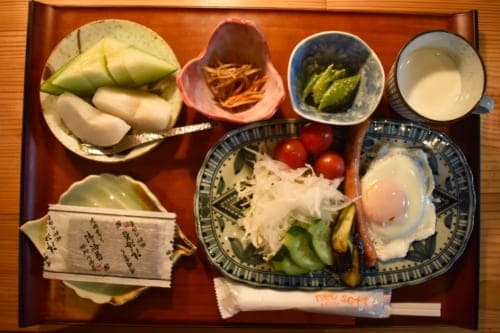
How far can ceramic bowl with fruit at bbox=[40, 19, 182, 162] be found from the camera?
108cm

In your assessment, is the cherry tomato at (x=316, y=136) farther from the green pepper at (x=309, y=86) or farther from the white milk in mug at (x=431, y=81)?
the white milk in mug at (x=431, y=81)

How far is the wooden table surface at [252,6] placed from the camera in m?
1.18

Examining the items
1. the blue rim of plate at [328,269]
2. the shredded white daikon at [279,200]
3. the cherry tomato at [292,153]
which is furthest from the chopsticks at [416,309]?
the cherry tomato at [292,153]

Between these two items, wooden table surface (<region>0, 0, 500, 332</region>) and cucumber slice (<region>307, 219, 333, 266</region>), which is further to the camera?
wooden table surface (<region>0, 0, 500, 332</region>)

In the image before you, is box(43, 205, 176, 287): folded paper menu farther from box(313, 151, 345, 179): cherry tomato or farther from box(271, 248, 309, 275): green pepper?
box(313, 151, 345, 179): cherry tomato

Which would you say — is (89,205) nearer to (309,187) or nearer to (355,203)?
(309,187)

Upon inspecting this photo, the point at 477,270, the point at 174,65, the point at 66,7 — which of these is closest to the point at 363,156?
the point at 477,270

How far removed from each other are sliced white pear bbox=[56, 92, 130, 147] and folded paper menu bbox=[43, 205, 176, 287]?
0.20m

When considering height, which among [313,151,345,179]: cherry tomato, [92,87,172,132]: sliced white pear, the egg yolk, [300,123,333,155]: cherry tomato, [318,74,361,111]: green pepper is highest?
[318,74,361,111]: green pepper

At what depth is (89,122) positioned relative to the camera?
1083mm

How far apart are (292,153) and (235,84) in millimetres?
264

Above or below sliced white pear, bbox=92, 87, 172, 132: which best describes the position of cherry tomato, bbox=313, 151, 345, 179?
below

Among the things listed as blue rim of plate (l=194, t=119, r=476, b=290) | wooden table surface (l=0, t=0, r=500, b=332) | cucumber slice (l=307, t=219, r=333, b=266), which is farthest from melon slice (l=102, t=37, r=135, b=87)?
cucumber slice (l=307, t=219, r=333, b=266)

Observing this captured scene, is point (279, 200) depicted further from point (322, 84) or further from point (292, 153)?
point (322, 84)
